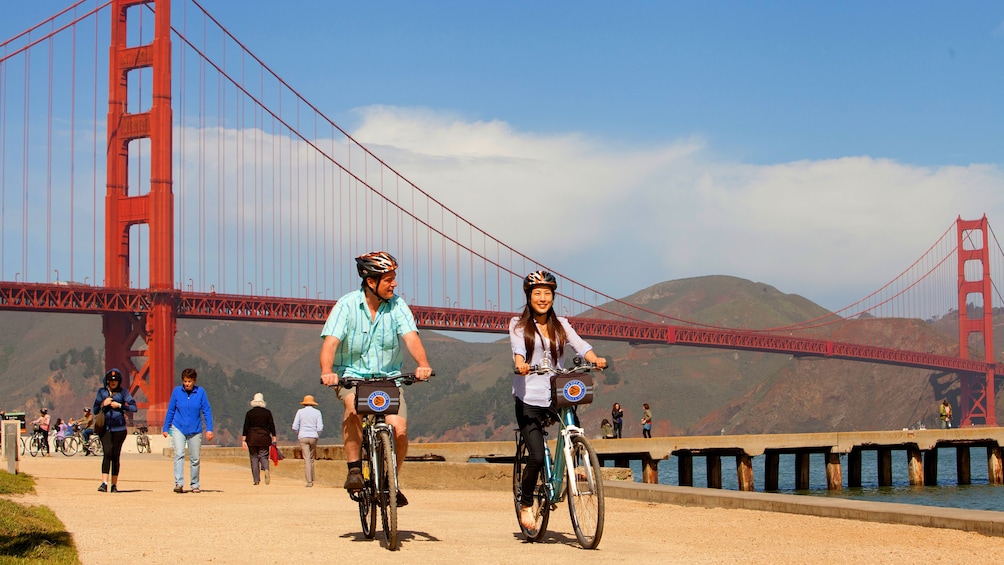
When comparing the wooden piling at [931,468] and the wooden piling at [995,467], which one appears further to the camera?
the wooden piling at [931,468]

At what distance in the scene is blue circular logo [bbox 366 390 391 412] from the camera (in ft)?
27.5

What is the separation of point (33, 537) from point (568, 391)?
3.46 metres

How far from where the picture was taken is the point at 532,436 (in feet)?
28.5

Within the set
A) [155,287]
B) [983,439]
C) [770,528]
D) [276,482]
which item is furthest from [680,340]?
[770,528]

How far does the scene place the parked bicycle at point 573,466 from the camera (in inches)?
326

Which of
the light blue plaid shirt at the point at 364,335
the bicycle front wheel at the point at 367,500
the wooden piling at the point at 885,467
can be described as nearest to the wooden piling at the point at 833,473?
the wooden piling at the point at 885,467

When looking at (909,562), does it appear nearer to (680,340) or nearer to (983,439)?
(983,439)

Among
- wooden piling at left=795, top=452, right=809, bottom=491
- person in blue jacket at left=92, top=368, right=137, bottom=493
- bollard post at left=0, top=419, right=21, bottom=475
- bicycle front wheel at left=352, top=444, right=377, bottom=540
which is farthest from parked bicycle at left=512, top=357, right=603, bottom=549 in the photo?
wooden piling at left=795, top=452, right=809, bottom=491

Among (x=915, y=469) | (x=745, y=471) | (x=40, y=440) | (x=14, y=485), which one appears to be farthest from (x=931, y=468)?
(x=14, y=485)

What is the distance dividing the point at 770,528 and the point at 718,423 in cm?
17687

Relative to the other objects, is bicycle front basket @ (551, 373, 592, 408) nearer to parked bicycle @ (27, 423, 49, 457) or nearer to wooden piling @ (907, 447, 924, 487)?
parked bicycle @ (27, 423, 49, 457)

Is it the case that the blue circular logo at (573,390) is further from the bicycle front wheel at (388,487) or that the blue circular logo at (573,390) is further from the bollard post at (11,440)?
the bollard post at (11,440)

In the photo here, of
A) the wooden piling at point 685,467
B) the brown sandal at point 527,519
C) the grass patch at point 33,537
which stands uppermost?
the brown sandal at point 527,519

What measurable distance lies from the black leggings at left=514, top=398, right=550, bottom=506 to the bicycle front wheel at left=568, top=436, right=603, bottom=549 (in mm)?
297
